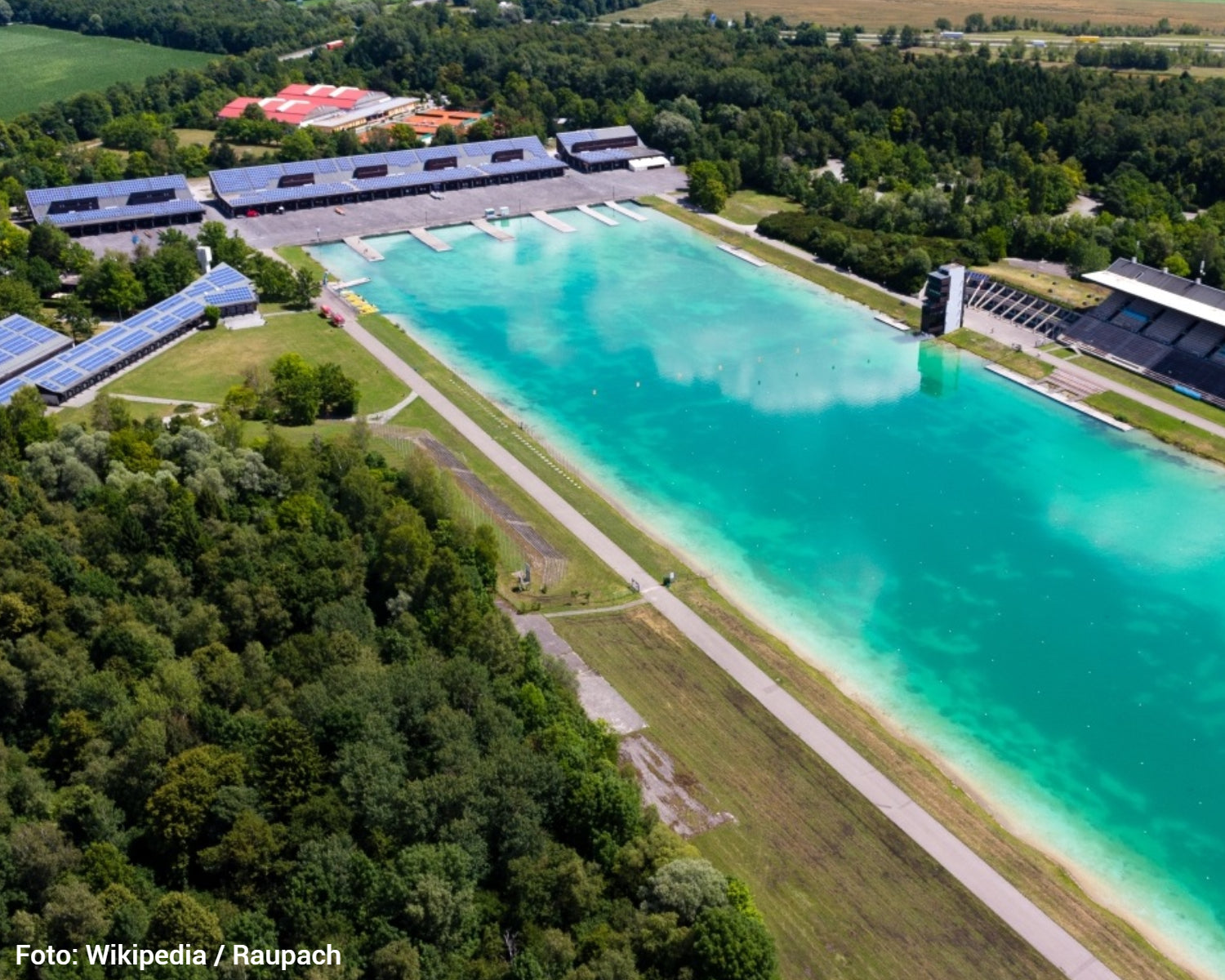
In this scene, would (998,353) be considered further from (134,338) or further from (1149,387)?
(134,338)

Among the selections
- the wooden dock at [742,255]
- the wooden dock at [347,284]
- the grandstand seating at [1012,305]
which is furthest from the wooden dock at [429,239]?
the grandstand seating at [1012,305]

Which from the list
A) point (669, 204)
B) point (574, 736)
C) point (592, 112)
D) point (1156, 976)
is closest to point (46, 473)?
point (574, 736)

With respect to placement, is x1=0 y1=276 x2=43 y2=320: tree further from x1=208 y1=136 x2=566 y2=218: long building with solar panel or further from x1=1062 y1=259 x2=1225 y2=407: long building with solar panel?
x1=1062 y1=259 x2=1225 y2=407: long building with solar panel

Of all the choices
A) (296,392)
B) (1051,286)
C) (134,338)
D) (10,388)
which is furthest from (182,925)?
(1051,286)

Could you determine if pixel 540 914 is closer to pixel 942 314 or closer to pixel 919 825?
pixel 919 825

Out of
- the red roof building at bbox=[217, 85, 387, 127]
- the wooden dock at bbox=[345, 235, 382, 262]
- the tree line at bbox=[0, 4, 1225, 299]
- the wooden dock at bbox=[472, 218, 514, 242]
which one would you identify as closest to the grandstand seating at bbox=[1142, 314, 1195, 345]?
the tree line at bbox=[0, 4, 1225, 299]

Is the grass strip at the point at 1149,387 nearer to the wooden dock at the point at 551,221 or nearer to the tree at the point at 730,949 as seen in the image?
the wooden dock at the point at 551,221
